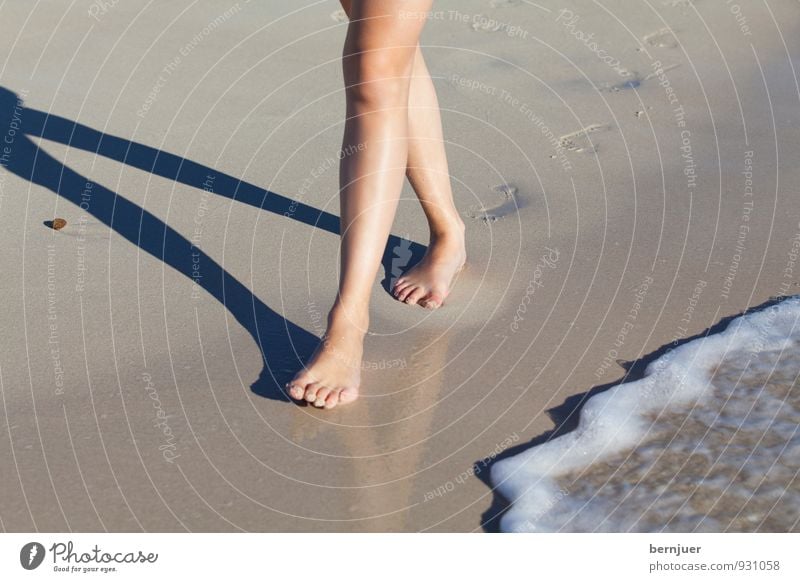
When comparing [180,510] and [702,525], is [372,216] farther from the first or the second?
[702,525]

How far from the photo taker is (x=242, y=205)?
3426 mm

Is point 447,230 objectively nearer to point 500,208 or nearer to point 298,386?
point 500,208

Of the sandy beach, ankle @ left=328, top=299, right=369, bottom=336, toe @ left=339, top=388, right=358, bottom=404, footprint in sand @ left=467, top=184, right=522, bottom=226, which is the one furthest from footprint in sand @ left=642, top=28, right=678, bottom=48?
toe @ left=339, top=388, right=358, bottom=404

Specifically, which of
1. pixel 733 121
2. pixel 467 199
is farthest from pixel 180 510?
pixel 733 121

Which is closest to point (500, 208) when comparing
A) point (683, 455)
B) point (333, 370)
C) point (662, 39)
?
point (333, 370)

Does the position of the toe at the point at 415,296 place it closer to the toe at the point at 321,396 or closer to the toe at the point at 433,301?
the toe at the point at 433,301

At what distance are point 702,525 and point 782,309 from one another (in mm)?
898

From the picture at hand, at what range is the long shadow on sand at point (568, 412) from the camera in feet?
7.41

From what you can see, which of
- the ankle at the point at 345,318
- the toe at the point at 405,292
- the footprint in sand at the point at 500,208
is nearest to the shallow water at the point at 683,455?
the ankle at the point at 345,318

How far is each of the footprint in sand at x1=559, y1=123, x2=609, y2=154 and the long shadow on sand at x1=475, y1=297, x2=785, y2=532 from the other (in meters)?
1.03

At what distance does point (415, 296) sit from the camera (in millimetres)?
2986

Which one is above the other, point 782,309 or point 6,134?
point 6,134
